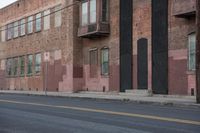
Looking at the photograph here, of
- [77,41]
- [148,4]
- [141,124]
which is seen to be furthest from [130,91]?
[141,124]

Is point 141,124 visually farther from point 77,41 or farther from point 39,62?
point 39,62

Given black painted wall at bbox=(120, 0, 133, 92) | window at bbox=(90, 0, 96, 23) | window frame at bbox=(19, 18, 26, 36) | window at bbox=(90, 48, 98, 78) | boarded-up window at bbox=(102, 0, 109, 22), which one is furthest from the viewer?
window frame at bbox=(19, 18, 26, 36)

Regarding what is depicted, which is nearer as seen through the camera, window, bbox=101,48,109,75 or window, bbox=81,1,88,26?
window, bbox=101,48,109,75

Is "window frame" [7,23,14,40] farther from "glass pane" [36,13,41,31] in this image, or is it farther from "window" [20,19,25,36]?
"glass pane" [36,13,41,31]

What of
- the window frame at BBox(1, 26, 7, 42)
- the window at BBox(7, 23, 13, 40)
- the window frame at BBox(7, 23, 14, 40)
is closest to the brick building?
the window frame at BBox(7, 23, 14, 40)

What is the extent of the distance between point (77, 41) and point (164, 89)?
12.3m

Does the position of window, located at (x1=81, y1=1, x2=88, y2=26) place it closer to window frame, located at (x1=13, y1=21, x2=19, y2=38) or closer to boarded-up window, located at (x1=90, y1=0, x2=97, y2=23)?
boarded-up window, located at (x1=90, y1=0, x2=97, y2=23)

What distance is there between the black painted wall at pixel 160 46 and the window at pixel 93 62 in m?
7.82

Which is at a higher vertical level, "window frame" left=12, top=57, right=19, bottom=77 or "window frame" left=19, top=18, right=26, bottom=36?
"window frame" left=19, top=18, right=26, bottom=36

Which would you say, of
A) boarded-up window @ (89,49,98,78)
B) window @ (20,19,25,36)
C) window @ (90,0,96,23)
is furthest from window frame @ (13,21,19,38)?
window @ (90,0,96,23)

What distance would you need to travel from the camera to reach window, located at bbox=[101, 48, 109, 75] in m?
36.1

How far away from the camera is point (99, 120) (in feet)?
46.5

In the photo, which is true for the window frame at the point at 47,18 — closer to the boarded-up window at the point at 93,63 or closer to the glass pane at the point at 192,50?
the boarded-up window at the point at 93,63

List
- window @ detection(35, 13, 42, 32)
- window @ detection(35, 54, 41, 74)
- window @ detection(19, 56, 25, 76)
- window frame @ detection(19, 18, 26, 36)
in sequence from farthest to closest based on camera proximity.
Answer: window @ detection(19, 56, 25, 76) → window frame @ detection(19, 18, 26, 36) → window @ detection(35, 13, 42, 32) → window @ detection(35, 54, 41, 74)
